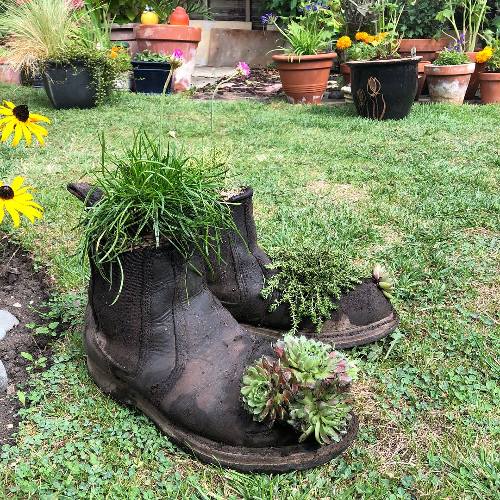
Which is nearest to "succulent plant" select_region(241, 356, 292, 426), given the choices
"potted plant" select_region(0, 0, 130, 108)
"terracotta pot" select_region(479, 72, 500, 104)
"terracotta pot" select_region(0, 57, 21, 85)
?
"potted plant" select_region(0, 0, 130, 108)

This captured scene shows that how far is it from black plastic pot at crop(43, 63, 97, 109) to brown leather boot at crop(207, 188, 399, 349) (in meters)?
4.51

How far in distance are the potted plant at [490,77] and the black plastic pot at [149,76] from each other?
3.53 meters

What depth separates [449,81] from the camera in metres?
5.96

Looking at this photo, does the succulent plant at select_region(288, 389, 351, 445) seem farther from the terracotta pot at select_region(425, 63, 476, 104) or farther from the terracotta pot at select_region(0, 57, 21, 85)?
the terracotta pot at select_region(0, 57, 21, 85)

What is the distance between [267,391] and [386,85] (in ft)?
13.9

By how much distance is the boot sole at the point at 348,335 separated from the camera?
1.74 metres

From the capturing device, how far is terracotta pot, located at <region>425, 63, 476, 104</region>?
5887 millimetres

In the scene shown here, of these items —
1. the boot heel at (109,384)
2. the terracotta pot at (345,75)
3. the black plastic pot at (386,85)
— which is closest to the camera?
the boot heel at (109,384)

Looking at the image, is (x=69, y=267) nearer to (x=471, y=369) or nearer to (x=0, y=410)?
(x=0, y=410)

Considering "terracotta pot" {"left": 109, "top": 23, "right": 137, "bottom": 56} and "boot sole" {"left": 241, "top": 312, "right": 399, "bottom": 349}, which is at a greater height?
"terracotta pot" {"left": 109, "top": 23, "right": 137, "bottom": 56}

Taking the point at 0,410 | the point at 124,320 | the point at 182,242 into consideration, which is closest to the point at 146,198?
the point at 182,242

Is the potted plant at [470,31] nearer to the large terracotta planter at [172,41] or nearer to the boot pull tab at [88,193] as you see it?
the large terracotta planter at [172,41]

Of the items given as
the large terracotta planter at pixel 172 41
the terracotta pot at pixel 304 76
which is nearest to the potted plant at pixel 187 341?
the terracotta pot at pixel 304 76

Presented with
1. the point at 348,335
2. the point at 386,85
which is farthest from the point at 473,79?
the point at 348,335
